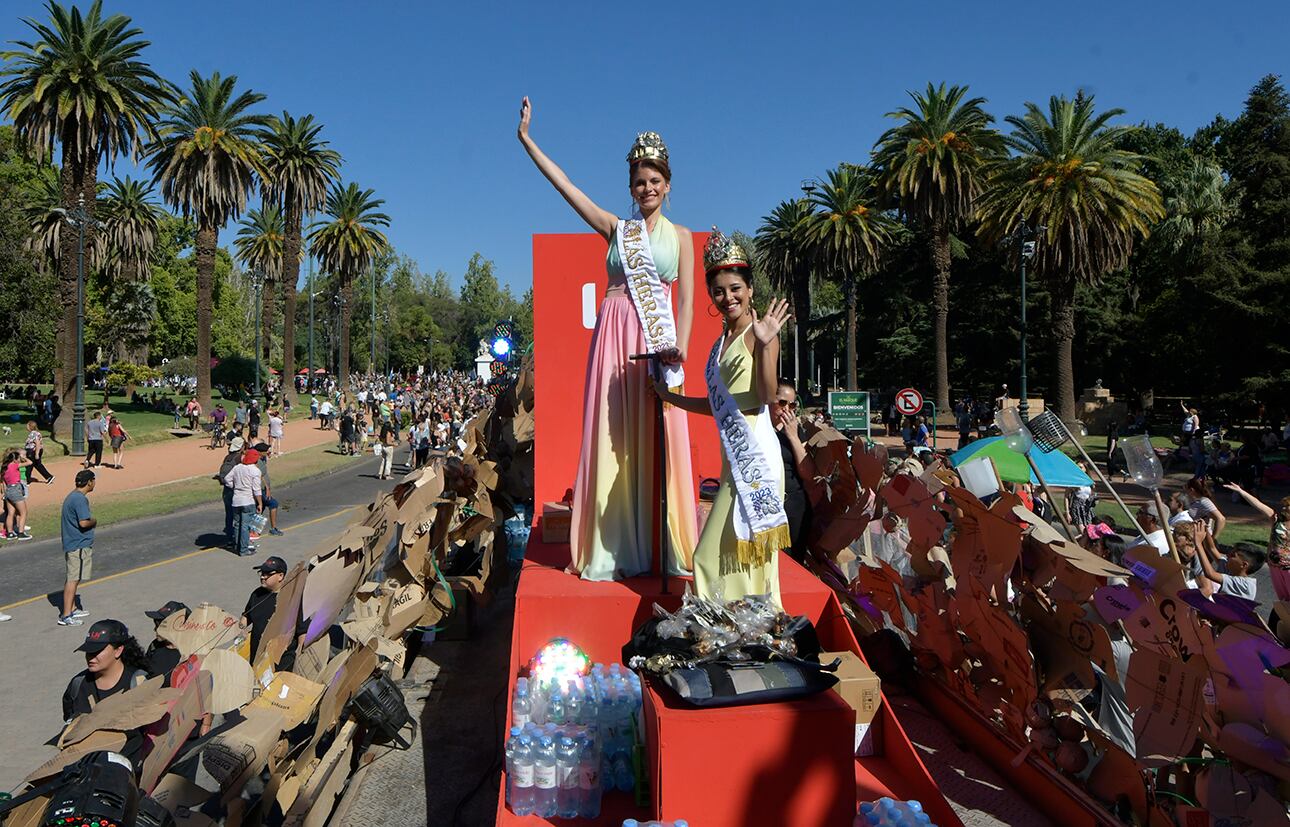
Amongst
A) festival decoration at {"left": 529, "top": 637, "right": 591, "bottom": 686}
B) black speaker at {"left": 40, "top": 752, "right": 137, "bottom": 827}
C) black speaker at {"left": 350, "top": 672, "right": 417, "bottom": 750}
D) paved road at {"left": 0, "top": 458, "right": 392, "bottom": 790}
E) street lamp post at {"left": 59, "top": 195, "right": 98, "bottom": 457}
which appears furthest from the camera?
street lamp post at {"left": 59, "top": 195, "right": 98, "bottom": 457}

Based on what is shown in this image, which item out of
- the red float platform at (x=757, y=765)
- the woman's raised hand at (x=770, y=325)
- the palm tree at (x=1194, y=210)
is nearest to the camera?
the red float platform at (x=757, y=765)

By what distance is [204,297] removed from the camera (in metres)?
34.5

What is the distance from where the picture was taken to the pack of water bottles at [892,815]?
123 inches

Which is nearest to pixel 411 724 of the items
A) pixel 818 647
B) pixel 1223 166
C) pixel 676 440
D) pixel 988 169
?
pixel 676 440

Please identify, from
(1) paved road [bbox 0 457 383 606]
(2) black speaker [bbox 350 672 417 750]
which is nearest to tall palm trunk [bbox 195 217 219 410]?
(1) paved road [bbox 0 457 383 606]

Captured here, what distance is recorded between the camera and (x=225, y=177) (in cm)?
3516

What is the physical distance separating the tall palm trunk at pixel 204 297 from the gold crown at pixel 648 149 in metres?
33.8

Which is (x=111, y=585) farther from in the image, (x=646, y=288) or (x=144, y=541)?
(x=646, y=288)

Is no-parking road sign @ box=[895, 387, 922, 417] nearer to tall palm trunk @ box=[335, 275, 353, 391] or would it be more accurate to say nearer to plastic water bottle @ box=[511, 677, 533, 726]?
plastic water bottle @ box=[511, 677, 533, 726]

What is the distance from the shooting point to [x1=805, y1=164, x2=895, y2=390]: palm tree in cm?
3934

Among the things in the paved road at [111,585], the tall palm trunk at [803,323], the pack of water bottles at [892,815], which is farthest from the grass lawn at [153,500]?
the tall palm trunk at [803,323]

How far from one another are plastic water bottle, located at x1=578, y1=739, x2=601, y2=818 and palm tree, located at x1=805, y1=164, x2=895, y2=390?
37.1 meters

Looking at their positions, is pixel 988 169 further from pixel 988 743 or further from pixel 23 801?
pixel 23 801

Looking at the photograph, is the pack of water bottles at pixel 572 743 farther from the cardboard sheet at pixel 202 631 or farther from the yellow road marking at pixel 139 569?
the yellow road marking at pixel 139 569
